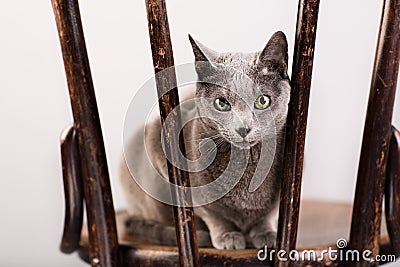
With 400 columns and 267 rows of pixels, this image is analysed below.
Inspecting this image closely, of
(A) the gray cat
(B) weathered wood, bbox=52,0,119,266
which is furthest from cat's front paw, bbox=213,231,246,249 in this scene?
(B) weathered wood, bbox=52,0,119,266

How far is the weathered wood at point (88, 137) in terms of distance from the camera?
1.89 ft

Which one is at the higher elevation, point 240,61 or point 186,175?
point 240,61

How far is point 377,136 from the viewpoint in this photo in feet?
1.93

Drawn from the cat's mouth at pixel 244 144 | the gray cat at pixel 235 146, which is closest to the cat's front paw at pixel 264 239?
the gray cat at pixel 235 146

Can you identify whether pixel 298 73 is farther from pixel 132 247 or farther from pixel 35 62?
pixel 35 62

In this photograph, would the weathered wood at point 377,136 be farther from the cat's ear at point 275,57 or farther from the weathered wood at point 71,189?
the weathered wood at point 71,189

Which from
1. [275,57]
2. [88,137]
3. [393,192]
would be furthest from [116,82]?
[393,192]

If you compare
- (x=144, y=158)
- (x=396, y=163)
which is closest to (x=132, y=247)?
(x=144, y=158)

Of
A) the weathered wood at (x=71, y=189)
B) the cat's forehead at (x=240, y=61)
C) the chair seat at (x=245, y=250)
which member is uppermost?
the cat's forehead at (x=240, y=61)

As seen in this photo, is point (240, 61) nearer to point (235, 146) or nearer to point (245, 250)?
point (235, 146)

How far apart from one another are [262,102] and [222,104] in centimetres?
4

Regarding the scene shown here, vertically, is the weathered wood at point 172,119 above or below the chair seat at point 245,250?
above

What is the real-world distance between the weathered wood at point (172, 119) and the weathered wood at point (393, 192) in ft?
0.72

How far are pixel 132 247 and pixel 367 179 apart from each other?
275 millimetres
